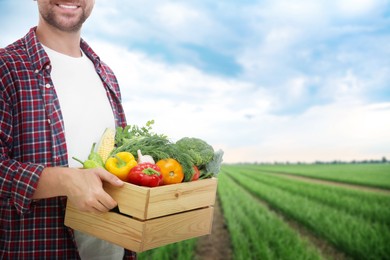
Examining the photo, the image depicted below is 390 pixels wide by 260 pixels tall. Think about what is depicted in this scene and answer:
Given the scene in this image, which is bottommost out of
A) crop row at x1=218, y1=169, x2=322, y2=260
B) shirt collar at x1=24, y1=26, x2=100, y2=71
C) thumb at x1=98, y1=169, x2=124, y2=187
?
crop row at x1=218, y1=169, x2=322, y2=260

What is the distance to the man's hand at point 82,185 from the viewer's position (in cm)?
185

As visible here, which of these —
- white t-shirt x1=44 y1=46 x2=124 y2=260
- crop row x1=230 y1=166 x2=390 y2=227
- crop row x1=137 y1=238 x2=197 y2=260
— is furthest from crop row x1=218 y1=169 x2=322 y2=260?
white t-shirt x1=44 y1=46 x2=124 y2=260

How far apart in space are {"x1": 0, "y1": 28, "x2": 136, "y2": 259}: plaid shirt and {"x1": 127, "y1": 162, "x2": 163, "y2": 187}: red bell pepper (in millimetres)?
406

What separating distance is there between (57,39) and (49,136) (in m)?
0.59

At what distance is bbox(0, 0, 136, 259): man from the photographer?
1.95 m

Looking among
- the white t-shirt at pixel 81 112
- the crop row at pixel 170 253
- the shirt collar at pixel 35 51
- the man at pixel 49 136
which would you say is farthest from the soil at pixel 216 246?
the shirt collar at pixel 35 51

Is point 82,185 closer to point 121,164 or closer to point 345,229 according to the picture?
point 121,164

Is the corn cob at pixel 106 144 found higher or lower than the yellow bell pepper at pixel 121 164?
higher

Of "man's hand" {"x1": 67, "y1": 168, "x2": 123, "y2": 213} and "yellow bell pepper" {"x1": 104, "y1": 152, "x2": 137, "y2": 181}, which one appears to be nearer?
"man's hand" {"x1": 67, "y1": 168, "x2": 123, "y2": 213}

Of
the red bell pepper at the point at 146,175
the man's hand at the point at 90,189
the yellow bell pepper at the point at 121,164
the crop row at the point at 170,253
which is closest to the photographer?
the man's hand at the point at 90,189

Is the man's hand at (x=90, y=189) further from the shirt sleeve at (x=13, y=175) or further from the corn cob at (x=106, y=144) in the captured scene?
the corn cob at (x=106, y=144)

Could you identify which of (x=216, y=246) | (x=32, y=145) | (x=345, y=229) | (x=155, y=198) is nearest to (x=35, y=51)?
(x=32, y=145)

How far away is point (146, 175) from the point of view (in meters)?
1.97

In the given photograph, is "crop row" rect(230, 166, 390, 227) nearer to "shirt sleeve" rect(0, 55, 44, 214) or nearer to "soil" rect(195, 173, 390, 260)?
"soil" rect(195, 173, 390, 260)
